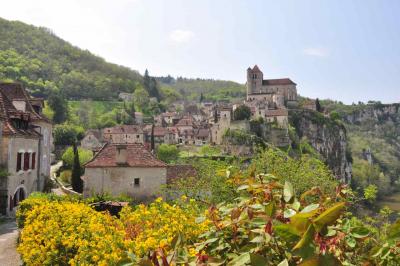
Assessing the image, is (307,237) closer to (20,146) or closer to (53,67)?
(20,146)

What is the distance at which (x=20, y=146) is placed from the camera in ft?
84.0

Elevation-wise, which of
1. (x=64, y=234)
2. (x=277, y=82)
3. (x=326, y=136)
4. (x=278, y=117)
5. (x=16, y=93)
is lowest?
(x=64, y=234)

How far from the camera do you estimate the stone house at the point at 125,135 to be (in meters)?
95.1

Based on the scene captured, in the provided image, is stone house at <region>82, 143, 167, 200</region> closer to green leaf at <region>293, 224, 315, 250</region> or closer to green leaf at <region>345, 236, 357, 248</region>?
green leaf at <region>345, 236, 357, 248</region>

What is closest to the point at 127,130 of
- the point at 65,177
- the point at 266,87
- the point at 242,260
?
the point at 65,177

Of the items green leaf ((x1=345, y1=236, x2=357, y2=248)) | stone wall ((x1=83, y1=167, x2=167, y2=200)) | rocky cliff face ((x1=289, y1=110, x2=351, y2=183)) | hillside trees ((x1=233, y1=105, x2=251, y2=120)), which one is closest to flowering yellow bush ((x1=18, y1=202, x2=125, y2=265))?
green leaf ((x1=345, y1=236, x2=357, y2=248))

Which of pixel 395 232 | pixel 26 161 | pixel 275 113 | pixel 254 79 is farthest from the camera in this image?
pixel 254 79

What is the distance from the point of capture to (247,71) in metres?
128

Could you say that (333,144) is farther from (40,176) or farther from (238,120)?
(40,176)

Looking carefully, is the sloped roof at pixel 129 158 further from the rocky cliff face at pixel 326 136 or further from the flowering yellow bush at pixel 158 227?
the rocky cliff face at pixel 326 136

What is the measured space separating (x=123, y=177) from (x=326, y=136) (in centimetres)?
10089

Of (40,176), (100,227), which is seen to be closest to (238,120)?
(40,176)

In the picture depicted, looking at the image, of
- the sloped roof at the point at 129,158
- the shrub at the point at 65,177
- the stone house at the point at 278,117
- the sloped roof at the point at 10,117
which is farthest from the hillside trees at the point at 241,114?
the sloped roof at the point at 10,117

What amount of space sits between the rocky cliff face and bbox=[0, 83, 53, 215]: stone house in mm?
87457
